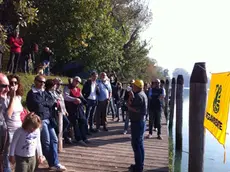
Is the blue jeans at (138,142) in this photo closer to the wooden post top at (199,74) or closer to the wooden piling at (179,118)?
the wooden post top at (199,74)

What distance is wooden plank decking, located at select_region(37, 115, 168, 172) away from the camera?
6875 millimetres

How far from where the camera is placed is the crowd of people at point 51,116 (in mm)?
4551

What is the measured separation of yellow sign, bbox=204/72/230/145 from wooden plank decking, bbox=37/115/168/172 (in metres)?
2.16

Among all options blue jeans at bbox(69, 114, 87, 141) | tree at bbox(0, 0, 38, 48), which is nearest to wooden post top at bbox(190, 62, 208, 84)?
blue jeans at bbox(69, 114, 87, 141)

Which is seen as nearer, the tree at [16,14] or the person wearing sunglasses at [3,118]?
the person wearing sunglasses at [3,118]

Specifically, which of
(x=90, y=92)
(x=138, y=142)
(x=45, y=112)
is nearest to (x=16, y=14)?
(x=90, y=92)

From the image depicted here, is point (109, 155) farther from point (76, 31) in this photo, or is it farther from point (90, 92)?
point (76, 31)

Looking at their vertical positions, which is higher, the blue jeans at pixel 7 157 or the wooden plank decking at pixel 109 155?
the blue jeans at pixel 7 157

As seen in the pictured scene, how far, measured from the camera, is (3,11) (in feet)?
36.2

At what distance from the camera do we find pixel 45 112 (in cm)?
601

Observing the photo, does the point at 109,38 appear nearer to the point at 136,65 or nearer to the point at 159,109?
the point at 159,109

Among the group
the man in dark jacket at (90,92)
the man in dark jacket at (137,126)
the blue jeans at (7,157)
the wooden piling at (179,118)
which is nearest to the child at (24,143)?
the blue jeans at (7,157)

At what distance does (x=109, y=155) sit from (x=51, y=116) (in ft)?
7.02

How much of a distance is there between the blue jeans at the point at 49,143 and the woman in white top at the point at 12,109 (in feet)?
3.62
